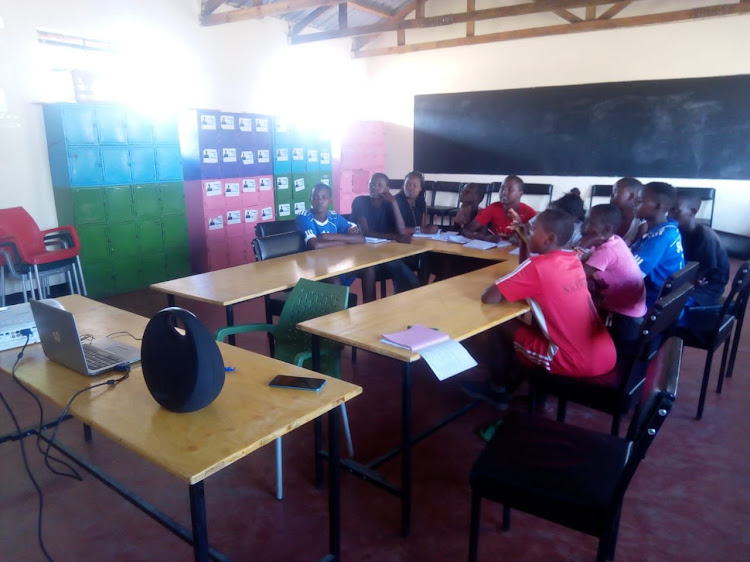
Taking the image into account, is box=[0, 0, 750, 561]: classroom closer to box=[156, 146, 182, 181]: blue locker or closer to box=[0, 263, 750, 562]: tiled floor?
box=[0, 263, 750, 562]: tiled floor

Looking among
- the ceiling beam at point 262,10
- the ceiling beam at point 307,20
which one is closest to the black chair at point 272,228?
the ceiling beam at point 262,10

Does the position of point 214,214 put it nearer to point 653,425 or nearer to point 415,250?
point 415,250

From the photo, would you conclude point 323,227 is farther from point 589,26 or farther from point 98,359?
point 589,26

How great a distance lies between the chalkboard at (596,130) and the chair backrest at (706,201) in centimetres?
23

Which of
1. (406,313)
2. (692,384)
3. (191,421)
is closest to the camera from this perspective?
(191,421)

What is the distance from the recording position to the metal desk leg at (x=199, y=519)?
1.29 metres

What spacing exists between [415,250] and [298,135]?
4049mm

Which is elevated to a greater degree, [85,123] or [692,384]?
[85,123]

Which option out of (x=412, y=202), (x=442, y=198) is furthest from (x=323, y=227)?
(x=442, y=198)

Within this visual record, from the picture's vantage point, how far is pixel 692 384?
3287 millimetres

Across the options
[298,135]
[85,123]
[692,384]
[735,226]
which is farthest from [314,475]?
[735,226]

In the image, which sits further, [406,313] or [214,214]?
[214,214]

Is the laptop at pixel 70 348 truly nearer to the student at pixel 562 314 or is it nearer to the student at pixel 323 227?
the student at pixel 562 314

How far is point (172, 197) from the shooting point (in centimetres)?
591
